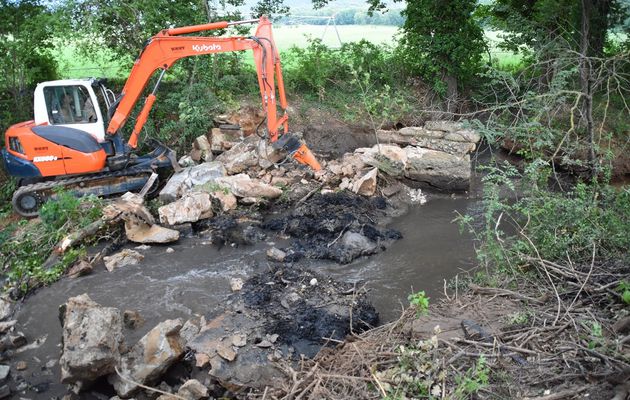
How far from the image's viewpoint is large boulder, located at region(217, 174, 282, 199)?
1002 cm

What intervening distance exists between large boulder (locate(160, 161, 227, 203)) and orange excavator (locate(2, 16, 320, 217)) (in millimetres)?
1117

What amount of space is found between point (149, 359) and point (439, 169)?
7.64 m

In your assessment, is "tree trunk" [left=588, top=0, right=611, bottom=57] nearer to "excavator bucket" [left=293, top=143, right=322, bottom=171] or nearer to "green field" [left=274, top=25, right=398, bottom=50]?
"green field" [left=274, top=25, right=398, bottom=50]

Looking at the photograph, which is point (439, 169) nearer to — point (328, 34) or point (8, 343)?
point (328, 34)

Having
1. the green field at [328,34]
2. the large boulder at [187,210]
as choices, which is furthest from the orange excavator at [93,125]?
the green field at [328,34]

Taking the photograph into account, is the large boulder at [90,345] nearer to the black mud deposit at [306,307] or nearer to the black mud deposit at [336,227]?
the black mud deposit at [306,307]

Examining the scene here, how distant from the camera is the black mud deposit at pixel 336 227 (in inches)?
330

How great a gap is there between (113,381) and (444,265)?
492 centimetres

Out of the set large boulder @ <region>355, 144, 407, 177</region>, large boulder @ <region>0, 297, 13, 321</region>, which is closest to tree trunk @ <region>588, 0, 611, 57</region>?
large boulder @ <region>355, 144, 407, 177</region>

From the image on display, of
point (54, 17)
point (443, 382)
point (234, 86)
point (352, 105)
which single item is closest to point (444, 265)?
point (443, 382)

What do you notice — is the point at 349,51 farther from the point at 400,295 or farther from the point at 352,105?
the point at 400,295

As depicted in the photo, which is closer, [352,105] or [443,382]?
[443,382]

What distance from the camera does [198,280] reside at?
7.63m

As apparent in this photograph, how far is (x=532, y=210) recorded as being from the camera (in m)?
6.55
